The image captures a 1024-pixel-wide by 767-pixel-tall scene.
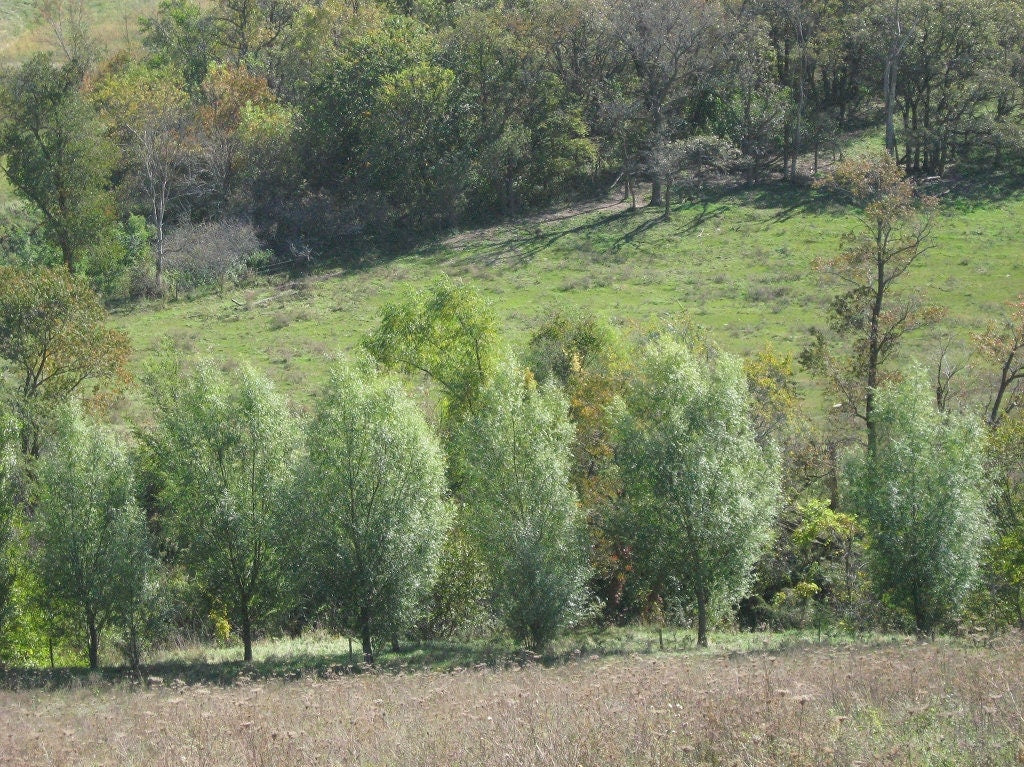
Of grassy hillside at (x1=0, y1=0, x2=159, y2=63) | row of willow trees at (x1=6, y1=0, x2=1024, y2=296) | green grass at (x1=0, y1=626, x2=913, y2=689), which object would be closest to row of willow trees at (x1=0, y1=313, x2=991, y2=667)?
green grass at (x1=0, y1=626, x2=913, y2=689)

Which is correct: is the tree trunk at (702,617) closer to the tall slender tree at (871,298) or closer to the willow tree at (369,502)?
the willow tree at (369,502)

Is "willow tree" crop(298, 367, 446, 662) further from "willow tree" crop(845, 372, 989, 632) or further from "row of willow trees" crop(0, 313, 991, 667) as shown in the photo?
"willow tree" crop(845, 372, 989, 632)

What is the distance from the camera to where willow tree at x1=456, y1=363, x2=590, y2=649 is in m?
26.1

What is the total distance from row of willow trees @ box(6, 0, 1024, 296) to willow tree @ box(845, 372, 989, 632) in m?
43.1

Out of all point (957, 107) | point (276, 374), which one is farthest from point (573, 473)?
point (957, 107)

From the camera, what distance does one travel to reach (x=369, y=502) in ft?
84.3

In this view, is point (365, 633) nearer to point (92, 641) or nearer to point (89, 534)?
point (92, 641)

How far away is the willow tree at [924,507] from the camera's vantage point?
87.7ft

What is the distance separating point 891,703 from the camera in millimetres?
10719

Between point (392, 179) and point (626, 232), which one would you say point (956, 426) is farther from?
point (392, 179)

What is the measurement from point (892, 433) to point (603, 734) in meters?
20.7

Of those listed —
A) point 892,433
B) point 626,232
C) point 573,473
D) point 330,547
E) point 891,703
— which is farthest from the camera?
point 626,232

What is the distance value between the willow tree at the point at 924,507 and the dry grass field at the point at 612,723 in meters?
11.9

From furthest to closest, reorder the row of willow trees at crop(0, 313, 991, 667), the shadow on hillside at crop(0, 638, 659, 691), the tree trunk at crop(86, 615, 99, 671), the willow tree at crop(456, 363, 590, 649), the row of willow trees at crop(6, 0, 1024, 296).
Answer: the row of willow trees at crop(6, 0, 1024, 296) < the tree trunk at crop(86, 615, 99, 671) < the willow tree at crop(456, 363, 590, 649) < the row of willow trees at crop(0, 313, 991, 667) < the shadow on hillside at crop(0, 638, 659, 691)
